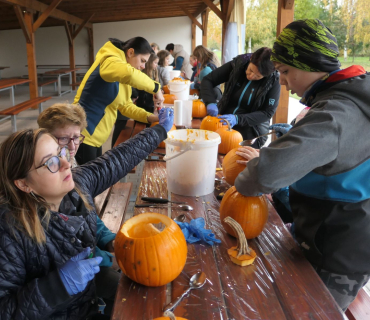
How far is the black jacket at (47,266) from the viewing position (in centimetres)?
97

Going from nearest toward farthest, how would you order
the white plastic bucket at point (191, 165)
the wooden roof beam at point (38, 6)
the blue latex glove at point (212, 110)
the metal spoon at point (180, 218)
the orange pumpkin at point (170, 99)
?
1. the metal spoon at point (180, 218)
2. the white plastic bucket at point (191, 165)
3. the blue latex glove at point (212, 110)
4. the orange pumpkin at point (170, 99)
5. the wooden roof beam at point (38, 6)

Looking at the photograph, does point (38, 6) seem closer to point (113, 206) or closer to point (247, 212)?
point (113, 206)

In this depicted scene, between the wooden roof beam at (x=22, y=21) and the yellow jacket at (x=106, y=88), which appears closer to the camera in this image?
the yellow jacket at (x=106, y=88)

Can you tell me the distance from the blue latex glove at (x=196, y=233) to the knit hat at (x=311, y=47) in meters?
0.70

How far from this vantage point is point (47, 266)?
1085mm

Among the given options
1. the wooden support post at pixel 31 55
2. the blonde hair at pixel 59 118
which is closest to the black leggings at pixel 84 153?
the blonde hair at pixel 59 118

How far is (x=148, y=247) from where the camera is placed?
3.33 feet

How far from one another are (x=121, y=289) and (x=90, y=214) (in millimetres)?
402

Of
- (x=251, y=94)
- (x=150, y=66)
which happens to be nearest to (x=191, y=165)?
(x=251, y=94)

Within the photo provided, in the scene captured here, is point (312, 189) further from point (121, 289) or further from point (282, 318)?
point (121, 289)

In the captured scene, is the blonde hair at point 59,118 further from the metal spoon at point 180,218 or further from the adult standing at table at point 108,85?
the metal spoon at point 180,218

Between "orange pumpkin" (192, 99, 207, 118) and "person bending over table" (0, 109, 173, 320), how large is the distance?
8.43 feet

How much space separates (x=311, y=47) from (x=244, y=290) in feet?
2.71

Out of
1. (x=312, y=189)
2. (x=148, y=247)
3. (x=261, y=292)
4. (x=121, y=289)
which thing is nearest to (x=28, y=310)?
(x=121, y=289)
